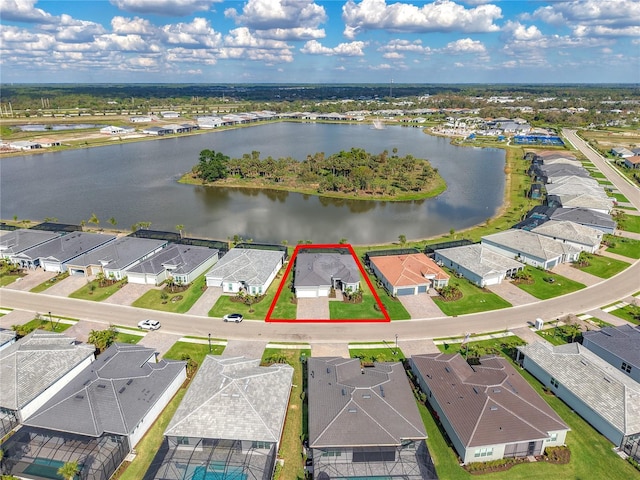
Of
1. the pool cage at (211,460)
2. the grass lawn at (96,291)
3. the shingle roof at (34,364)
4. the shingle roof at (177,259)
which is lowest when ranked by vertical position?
the pool cage at (211,460)

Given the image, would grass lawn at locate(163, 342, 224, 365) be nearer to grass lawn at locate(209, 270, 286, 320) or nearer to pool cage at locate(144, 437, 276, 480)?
grass lawn at locate(209, 270, 286, 320)

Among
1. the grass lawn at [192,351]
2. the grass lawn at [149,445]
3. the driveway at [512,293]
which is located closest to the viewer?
the grass lawn at [149,445]

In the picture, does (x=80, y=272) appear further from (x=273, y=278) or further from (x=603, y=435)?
(x=603, y=435)

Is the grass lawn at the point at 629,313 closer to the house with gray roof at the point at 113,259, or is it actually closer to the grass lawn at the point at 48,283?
the house with gray roof at the point at 113,259

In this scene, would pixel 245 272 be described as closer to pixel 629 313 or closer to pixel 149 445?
pixel 149 445

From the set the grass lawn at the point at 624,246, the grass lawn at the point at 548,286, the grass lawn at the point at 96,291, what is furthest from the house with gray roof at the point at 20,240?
the grass lawn at the point at 624,246

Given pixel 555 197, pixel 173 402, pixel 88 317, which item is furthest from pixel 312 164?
pixel 173 402
